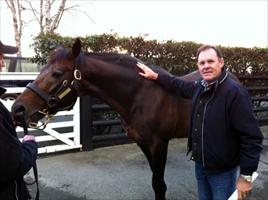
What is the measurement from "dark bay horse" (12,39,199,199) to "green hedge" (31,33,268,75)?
266 cm

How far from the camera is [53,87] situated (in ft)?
10.7

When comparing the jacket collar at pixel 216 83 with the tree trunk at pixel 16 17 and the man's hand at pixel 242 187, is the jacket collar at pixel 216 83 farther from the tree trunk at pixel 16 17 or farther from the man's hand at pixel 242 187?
the tree trunk at pixel 16 17

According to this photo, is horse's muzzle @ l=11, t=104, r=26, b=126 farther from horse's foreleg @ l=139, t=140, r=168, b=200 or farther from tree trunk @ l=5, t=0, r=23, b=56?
tree trunk @ l=5, t=0, r=23, b=56

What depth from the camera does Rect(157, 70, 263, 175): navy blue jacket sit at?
235cm

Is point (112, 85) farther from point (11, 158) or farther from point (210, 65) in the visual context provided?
point (11, 158)

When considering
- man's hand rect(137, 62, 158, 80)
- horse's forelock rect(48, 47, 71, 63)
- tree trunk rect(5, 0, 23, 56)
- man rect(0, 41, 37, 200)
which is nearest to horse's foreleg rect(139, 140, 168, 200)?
man's hand rect(137, 62, 158, 80)

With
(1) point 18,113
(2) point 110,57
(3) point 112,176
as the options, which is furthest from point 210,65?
(3) point 112,176

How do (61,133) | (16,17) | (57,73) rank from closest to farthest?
(57,73), (61,133), (16,17)

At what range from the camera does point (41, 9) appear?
15391 millimetres

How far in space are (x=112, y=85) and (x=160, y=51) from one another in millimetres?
3750

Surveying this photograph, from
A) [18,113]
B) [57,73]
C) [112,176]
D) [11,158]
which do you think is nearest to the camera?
[11,158]

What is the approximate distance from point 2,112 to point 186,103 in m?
2.43

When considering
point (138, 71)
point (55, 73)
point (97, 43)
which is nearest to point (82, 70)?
point (55, 73)

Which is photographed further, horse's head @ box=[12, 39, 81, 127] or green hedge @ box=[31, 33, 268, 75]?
green hedge @ box=[31, 33, 268, 75]
